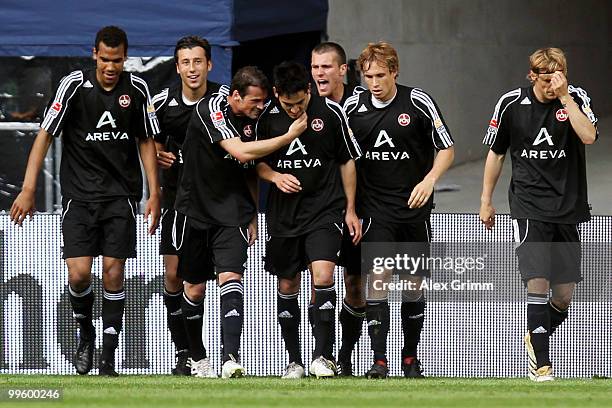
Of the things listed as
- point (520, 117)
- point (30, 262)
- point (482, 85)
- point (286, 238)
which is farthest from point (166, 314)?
point (482, 85)

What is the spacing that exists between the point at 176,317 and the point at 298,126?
1933 millimetres

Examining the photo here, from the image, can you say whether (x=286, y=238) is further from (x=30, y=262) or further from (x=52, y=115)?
(x=30, y=262)

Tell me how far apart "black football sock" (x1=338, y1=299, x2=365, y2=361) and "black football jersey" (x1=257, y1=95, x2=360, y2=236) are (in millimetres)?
947

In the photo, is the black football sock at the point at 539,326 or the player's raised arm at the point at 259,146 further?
the black football sock at the point at 539,326

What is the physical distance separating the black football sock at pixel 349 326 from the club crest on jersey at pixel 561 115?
1.93 m

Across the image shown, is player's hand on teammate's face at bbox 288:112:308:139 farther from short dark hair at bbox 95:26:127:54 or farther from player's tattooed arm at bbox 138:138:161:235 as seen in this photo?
short dark hair at bbox 95:26:127:54

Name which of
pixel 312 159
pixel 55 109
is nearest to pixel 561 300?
pixel 312 159

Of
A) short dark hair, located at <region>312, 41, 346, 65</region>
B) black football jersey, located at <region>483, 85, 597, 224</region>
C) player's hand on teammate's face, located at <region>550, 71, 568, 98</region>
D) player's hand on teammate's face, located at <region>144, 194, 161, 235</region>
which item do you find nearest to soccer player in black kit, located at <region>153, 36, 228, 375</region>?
player's hand on teammate's face, located at <region>144, 194, 161, 235</region>

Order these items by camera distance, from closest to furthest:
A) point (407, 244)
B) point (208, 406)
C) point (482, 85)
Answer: point (208, 406)
point (407, 244)
point (482, 85)

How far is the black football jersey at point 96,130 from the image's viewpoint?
375 inches

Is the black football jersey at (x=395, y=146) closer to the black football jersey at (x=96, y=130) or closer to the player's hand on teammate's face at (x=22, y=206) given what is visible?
the black football jersey at (x=96, y=130)

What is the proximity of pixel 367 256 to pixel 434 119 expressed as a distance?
3.33 ft

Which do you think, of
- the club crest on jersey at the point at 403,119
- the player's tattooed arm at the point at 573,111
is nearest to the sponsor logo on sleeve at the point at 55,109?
Result: the club crest on jersey at the point at 403,119

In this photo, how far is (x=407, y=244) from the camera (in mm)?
9609
